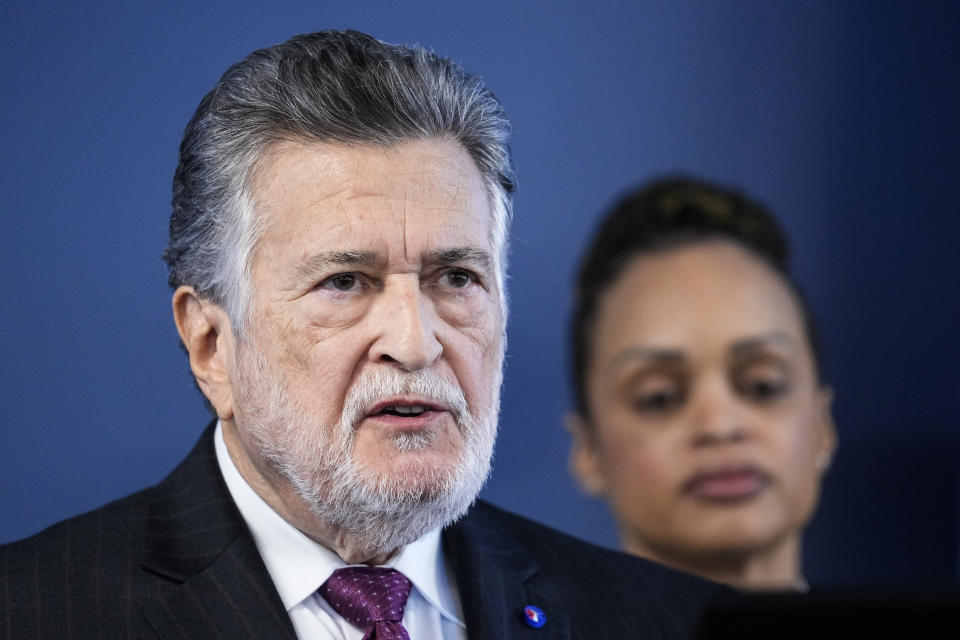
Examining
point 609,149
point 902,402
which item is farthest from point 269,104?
point 902,402

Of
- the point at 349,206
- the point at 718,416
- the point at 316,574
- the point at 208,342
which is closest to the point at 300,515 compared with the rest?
the point at 316,574

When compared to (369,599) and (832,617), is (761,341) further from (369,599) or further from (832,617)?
(832,617)

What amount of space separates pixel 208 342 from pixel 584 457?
3.59ft

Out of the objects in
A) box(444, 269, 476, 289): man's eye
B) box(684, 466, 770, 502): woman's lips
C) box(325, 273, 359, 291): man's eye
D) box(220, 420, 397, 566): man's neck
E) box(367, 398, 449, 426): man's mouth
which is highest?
box(444, 269, 476, 289): man's eye

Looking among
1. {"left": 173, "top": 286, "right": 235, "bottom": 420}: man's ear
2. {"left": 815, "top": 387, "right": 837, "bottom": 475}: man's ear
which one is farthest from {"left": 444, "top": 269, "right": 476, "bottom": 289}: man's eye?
{"left": 815, "top": 387, "right": 837, "bottom": 475}: man's ear

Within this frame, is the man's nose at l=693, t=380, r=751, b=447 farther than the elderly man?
Yes

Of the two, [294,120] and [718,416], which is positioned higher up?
[294,120]

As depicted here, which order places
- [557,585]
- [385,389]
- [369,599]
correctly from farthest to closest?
[557,585] → [369,599] → [385,389]

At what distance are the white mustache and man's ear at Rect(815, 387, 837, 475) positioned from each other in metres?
1.43

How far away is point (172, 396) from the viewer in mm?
2562

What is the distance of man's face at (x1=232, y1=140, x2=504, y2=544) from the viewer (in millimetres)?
2057

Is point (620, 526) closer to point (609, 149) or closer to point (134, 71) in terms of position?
point (609, 149)

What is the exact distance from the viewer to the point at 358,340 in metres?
2.06

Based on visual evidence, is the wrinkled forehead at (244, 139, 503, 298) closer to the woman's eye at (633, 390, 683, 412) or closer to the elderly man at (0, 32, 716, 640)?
the elderly man at (0, 32, 716, 640)
